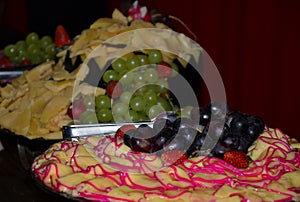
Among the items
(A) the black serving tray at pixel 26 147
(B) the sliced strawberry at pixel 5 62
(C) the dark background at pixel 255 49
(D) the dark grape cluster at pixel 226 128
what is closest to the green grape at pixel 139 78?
(A) the black serving tray at pixel 26 147

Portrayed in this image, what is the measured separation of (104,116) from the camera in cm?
153

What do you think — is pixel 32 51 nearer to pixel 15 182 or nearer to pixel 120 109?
pixel 120 109

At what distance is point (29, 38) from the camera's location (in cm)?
219

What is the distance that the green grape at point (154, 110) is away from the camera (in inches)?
57.7

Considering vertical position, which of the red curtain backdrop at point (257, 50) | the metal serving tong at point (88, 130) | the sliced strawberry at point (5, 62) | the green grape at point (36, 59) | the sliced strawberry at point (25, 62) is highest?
the metal serving tong at point (88, 130)

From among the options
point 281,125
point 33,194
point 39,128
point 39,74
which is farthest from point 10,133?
point 281,125

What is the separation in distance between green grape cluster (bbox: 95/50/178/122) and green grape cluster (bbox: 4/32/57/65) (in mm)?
498

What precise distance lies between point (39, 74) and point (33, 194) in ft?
2.06

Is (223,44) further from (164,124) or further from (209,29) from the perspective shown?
(164,124)

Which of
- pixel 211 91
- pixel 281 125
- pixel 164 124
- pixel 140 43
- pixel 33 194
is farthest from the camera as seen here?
pixel 211 91

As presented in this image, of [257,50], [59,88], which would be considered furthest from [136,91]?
[257,50]

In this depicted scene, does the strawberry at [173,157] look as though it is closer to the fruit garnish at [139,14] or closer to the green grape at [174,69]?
the green grape at [174,69]

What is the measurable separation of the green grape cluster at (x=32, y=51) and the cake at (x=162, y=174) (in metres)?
0.99

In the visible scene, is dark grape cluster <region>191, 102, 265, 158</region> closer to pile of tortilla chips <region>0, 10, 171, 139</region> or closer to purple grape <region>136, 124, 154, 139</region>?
purple grape <region>136, 124, 154, 139</region>
